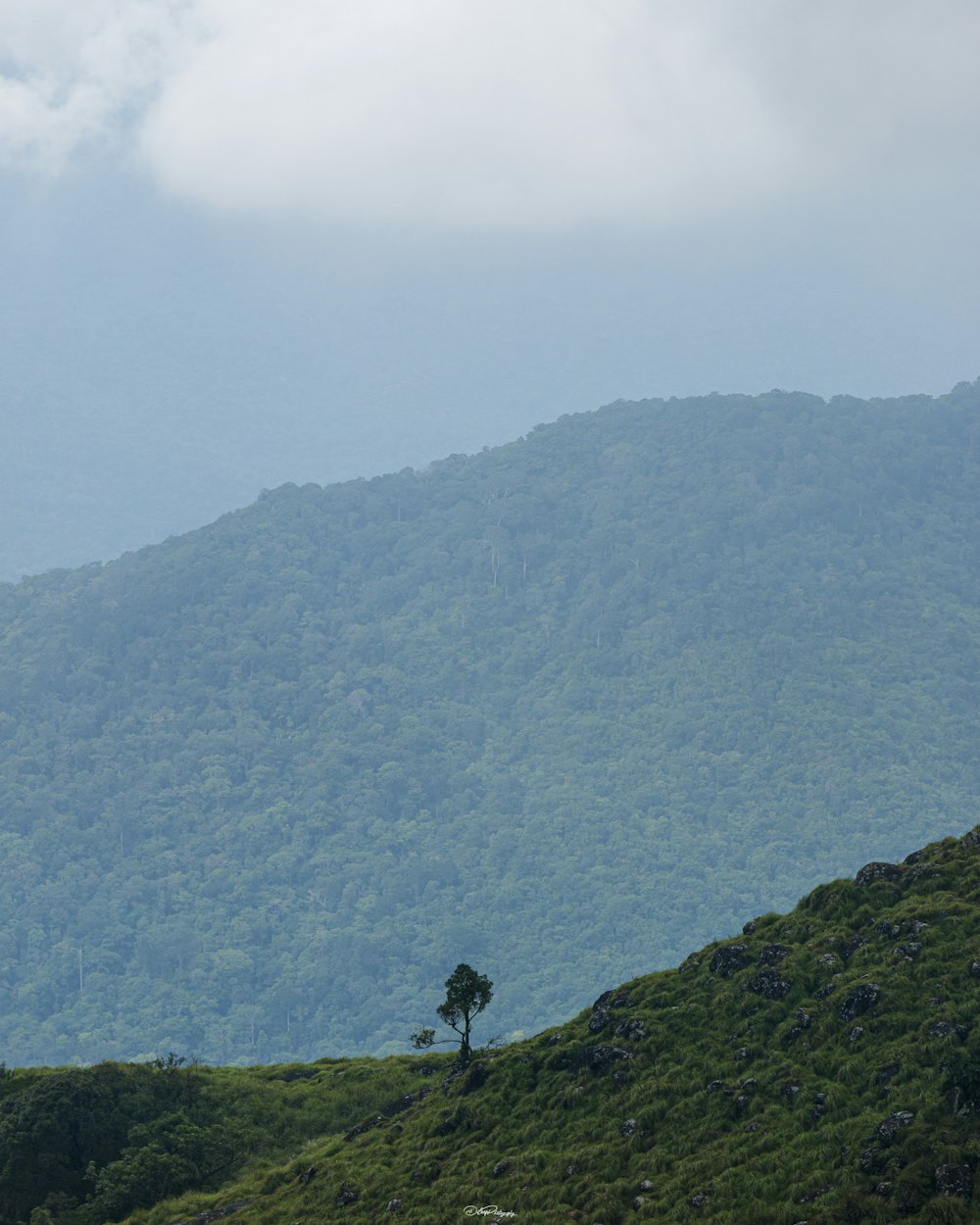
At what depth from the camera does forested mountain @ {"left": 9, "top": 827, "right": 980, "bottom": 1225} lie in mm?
38062

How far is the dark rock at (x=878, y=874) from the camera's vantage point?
52.4 metres

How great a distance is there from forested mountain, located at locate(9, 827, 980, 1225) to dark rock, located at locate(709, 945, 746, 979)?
96mm

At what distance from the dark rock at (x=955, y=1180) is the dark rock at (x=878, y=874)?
59.5ft

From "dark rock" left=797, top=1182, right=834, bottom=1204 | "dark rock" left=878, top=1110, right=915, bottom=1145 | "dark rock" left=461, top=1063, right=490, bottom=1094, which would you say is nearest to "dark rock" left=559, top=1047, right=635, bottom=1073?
"dark rock" left=461, top=1063, right=490, bottom=1094

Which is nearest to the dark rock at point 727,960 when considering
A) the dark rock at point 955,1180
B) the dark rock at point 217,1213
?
the dark rock at point 955,1180

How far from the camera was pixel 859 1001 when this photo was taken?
148 ft

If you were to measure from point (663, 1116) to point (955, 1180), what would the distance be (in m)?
11.4

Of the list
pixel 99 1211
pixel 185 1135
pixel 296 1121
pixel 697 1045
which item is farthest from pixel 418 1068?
pixel 697 1045

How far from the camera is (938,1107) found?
37500 mm

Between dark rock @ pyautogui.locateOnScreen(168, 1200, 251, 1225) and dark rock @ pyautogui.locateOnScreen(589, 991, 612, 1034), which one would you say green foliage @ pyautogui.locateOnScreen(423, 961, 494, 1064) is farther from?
dark rock @ pyautogui.locateOnScreen(168, 1200, 251, 1225)

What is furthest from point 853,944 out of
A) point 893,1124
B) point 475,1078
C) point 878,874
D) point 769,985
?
point 475,1078

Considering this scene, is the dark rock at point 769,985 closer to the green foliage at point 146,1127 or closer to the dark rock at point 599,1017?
the dark rock at point 599,1017

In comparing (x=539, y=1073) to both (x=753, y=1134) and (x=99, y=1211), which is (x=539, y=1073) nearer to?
(x=753, y=1134)

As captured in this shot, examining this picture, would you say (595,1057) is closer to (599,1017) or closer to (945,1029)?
(599,1017)
